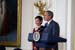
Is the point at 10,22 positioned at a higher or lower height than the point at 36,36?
higher

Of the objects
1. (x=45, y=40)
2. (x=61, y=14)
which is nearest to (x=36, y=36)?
(x=45, y=40)

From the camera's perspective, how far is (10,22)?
7.25 ft

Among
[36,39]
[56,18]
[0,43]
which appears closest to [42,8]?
[56,18]

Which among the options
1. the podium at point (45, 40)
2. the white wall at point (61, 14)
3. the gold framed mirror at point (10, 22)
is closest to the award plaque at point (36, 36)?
the podium at point (45, 40)

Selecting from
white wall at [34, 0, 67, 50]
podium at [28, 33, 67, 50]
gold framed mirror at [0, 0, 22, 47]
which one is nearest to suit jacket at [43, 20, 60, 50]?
podium at [28, 33, 67, 50]

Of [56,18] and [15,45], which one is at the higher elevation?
[56,18]

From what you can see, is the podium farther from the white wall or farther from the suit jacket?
the white wall

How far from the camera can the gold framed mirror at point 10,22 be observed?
7.11 feet

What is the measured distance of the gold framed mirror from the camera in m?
2.17

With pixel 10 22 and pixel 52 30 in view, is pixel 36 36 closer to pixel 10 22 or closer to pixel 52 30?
pixel 52 30

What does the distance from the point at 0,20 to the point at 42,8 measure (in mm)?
662

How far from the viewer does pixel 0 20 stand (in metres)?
2.24

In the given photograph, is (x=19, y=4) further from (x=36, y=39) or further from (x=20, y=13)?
(x=36, y=39)

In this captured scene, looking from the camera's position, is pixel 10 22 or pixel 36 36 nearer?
pixel 36 36
